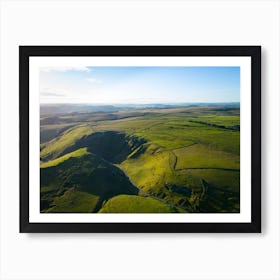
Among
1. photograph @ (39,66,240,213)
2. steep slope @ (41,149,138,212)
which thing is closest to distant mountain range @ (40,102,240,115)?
photograph @ (39,66,240,213)

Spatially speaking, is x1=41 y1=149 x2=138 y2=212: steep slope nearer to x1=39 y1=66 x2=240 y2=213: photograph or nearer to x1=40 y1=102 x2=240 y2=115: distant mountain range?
x1=39 y1=66 x2=240 y2=213: photograph

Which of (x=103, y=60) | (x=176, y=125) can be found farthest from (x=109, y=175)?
(x=103, y=60)

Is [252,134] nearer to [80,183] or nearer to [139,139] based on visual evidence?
[139,139]

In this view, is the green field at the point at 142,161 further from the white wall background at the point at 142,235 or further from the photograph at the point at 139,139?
the white wall background at the point at 142,235

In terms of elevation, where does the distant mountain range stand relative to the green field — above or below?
above

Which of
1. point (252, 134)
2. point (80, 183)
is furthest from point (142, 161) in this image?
point (252, 134)
